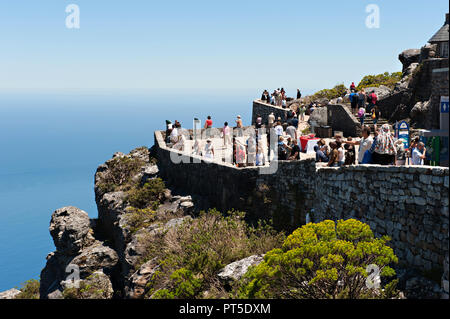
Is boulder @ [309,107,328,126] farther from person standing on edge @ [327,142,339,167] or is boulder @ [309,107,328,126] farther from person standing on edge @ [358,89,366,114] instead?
person standing on edge @ [327,142,339,167]

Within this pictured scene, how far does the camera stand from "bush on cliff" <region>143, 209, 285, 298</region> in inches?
469

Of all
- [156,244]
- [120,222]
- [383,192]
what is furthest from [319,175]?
[120,222]

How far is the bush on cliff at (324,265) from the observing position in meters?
8.32

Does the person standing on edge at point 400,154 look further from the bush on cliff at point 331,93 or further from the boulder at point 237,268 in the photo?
the bush on cliff at point 331,93

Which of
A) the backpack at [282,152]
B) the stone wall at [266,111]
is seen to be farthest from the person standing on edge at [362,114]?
the backpack at [282,152]

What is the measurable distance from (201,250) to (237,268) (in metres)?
1.87

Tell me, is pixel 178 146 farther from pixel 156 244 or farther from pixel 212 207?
pixel 156 244

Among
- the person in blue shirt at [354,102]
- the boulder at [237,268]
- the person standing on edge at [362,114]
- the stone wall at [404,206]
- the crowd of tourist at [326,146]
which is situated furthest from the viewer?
the person in blue shirt at [354,102]

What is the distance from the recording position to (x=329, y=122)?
23.6 metres

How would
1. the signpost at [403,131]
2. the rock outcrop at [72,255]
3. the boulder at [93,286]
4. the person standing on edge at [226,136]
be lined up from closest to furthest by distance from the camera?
the signpost at [403,131] → the boulder at [93,286] → the rock outcrop at [72,255] → the person standing on edge at [226,136]

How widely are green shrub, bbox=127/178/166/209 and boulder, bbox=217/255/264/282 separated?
8500mm

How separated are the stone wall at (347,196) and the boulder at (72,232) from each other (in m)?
5.64

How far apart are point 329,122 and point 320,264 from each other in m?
16.3

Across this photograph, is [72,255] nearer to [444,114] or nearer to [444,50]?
[444,114]
